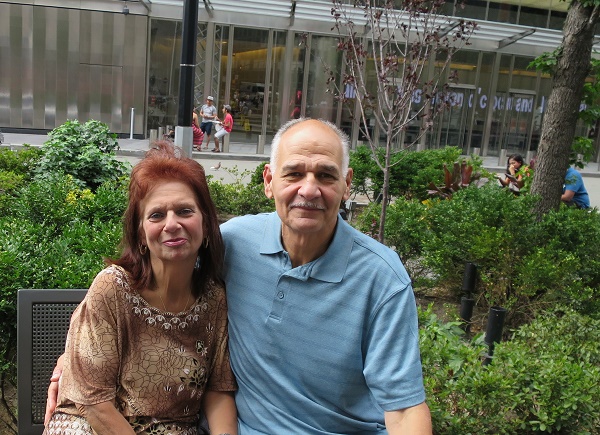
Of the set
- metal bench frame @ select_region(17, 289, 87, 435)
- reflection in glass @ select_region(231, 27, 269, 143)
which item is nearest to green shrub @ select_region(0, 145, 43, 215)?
metal bench frame @ select_region(17, 289, 87, 435)

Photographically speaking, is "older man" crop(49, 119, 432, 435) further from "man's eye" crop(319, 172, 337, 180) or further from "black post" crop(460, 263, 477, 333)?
"black post" crop(460, 263, 477, 333)

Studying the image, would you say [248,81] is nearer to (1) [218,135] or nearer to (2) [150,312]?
(1) [218,135]

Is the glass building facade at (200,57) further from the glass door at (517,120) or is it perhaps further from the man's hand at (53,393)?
the man's hand at (53,393)

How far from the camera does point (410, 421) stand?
212cm

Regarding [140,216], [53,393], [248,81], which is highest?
[248,81]

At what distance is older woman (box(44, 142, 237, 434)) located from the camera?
2.26m

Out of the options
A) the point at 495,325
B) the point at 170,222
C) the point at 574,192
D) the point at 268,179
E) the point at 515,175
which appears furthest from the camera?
the point at 515,175

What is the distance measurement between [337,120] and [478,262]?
2165cm

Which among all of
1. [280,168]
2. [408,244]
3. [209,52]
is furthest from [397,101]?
[209,52]

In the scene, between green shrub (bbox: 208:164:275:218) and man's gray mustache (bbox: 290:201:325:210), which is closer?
man's gray mustache (bbox: 290:201:325:210)

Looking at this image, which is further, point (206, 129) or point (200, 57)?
point (200, 57)

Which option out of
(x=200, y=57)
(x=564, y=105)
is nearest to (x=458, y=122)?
(x=200, y=57)

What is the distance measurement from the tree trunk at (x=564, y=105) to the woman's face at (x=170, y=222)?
5.58m

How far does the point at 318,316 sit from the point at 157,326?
23.7 inches
